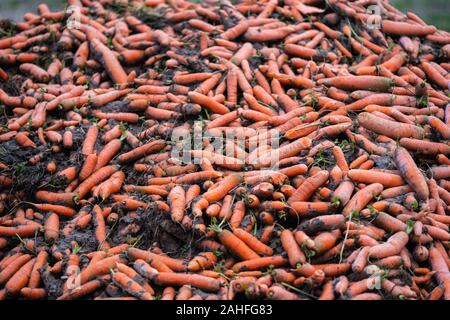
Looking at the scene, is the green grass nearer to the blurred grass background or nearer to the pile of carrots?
the blurred grass background

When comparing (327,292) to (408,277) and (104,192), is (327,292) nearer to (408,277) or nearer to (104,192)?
(408,277)

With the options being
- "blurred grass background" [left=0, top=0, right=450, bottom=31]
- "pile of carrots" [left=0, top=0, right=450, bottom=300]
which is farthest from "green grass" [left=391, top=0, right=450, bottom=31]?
"pile of carrots" [left=0, top=0, right=450, bottom=300]

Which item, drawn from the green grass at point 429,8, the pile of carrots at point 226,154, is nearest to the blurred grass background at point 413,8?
the green grass at point 429,8

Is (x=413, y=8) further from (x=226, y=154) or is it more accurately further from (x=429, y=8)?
(x=226, y=154)

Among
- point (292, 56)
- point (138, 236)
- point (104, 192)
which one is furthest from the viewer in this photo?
point (292, 56)
